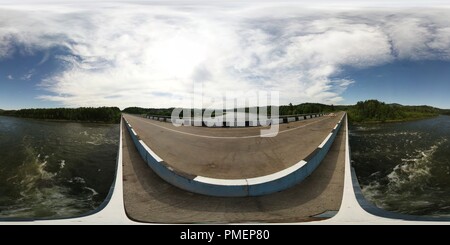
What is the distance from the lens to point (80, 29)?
2.11 m

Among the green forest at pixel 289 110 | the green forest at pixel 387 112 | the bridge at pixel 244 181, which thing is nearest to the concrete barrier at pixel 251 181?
the bridge at pixel 244 181

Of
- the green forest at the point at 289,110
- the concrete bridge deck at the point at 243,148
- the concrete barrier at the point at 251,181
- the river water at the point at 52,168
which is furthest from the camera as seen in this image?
the river water at the point at 52,168

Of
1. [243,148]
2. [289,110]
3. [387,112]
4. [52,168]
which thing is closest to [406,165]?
[387,112]

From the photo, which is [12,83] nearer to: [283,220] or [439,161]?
[283,220]

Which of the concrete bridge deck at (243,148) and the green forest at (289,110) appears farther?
the concrete bridge deck at (243,148)

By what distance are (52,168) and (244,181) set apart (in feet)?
6.01

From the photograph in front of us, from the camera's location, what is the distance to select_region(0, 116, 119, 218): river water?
2236 millimetres

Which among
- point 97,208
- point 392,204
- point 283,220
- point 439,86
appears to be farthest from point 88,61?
point 439,86

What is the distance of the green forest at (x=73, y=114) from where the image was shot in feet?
7.38

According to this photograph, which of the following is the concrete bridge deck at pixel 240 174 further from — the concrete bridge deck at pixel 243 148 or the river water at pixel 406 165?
the river water at pixel 406 165

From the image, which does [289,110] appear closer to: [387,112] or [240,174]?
[240,174]

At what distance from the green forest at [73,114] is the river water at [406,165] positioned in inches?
90.2

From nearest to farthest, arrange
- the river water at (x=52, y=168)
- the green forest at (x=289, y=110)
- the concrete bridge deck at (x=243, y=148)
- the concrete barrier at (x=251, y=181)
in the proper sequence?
the concrete barrier at (x=251, y=181), the green forest at (x=289, y=110), the concrete bridge deck at (x=243, y=148), the river water at (x=52, y=168)

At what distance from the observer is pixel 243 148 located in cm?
223
